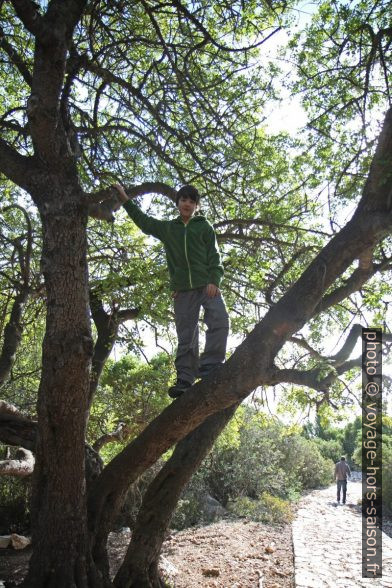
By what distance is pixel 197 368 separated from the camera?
378 centimetres

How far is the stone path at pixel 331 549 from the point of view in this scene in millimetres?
7676

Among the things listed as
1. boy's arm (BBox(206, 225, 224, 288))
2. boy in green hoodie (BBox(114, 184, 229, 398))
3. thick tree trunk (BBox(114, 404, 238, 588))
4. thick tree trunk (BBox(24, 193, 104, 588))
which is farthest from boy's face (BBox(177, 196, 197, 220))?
thick tree trunk (BBox(114, 404, 238, 588))

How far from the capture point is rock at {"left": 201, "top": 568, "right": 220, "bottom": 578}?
7348 millimetres

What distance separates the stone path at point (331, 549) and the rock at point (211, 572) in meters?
1.25

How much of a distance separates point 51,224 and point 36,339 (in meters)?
6.15

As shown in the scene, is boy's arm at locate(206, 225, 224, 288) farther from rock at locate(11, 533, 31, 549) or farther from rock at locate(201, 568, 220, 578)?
rock at locate(11, 533, 31, 549)

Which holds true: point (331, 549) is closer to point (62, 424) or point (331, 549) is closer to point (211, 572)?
point (211, 572)

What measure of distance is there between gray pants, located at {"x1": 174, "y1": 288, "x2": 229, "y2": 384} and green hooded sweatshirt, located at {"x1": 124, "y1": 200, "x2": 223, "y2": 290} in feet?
0.38

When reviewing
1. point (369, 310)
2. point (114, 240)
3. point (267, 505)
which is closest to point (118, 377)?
point (114, 240)

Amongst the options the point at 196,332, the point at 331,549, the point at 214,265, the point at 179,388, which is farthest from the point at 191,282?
the point at 331,549

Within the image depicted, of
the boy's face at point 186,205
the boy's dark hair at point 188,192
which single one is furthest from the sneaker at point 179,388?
the boy's dark hair at point 188,192

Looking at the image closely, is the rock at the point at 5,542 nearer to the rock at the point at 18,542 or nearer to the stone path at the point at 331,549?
the rock at the point at 18,542

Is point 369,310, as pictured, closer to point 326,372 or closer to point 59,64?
point 326,372

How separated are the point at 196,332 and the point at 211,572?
Result: 547cm
